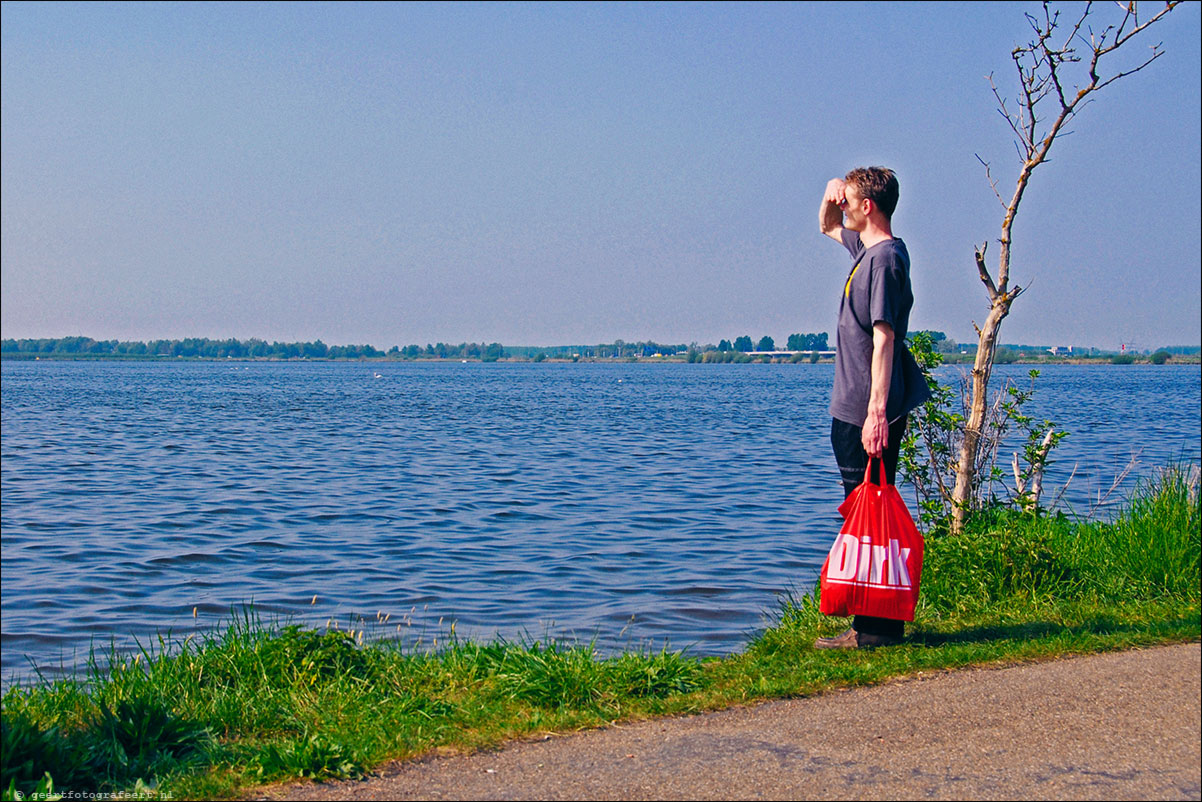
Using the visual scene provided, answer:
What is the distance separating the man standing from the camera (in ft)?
17.6

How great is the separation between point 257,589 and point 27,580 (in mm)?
2485

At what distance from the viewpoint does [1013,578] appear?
22.9ft

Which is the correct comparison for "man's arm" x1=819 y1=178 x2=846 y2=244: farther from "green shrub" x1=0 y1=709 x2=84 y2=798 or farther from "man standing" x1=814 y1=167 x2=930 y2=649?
"green shrub" x1=0 y1=709 x2=84 y2=798

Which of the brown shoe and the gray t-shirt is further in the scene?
the brown shoe

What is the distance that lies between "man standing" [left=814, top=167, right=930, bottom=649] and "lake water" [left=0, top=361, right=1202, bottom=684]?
5.28ft

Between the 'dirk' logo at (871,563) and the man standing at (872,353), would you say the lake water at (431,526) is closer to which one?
the 'dirk' logo at (871,563)

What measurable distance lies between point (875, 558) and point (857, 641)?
66 cm

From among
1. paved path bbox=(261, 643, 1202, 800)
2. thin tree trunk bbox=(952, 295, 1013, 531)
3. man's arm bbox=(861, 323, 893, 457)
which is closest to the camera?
paved path bbox=(261, 643, 1202, 800)

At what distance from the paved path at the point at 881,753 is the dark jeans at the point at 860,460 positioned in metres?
0.80

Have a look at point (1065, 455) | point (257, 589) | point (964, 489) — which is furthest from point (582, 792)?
point (1065, 455)

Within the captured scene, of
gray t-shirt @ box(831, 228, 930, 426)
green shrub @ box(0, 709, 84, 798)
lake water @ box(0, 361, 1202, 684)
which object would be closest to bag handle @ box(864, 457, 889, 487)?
gray t-shirt @ box(831, 228, 930, 426)

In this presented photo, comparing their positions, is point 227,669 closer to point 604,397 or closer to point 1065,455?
point 1065,455

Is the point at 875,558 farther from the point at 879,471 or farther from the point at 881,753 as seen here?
the point at 881,753

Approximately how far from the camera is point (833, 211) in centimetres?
608
